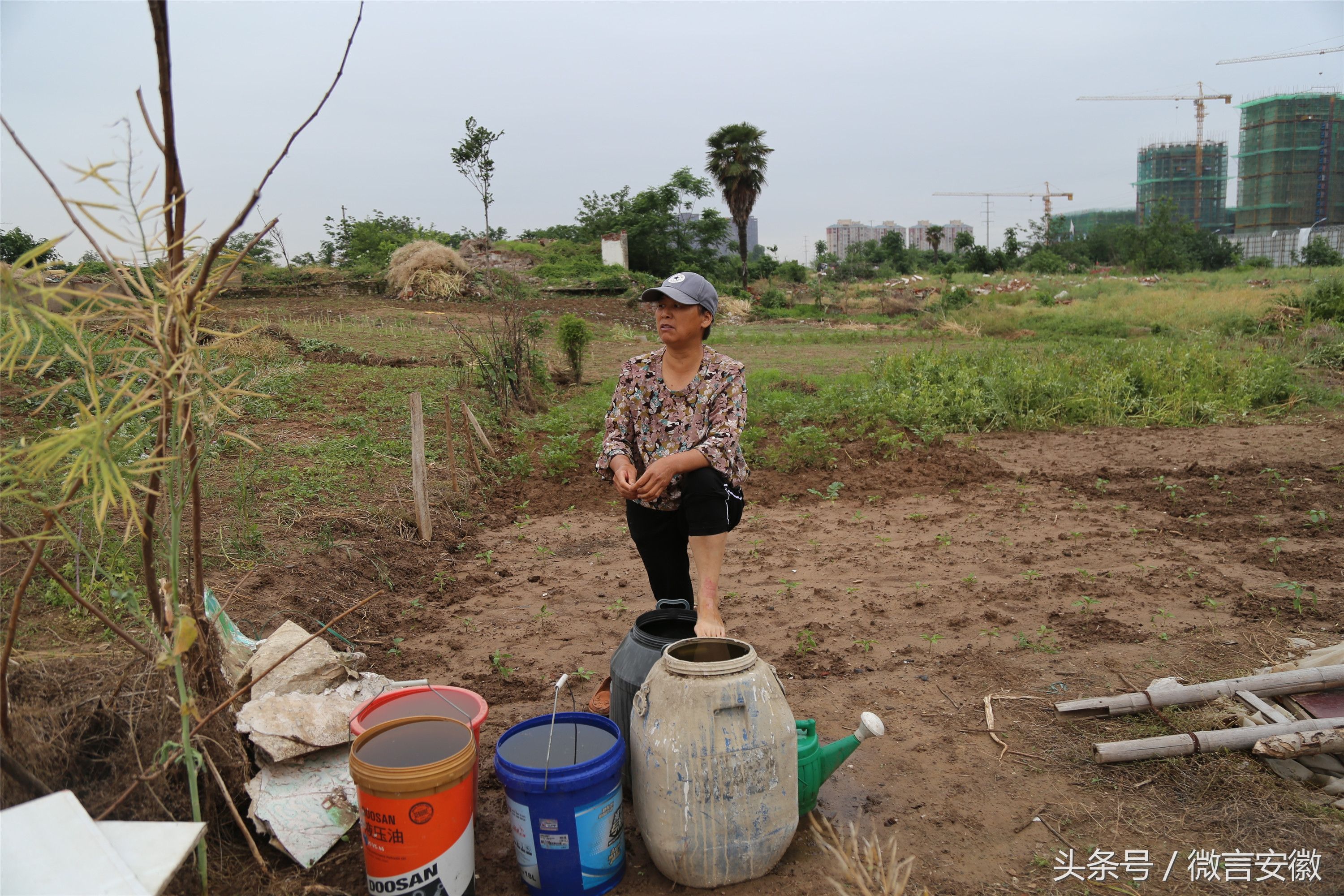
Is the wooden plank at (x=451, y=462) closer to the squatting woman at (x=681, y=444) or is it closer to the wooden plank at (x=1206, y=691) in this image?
the squatting woman at (x=681, y=444)

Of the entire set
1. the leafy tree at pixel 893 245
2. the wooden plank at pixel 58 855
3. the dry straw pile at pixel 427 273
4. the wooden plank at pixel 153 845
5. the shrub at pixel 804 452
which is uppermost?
the leafy tree at pixel 893 245

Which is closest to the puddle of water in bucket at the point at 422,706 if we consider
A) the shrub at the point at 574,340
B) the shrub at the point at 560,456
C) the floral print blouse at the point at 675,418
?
the floral print blouse at the point at 675,418

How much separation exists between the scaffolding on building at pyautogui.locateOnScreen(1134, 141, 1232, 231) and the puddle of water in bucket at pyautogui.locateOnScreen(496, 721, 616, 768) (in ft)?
309

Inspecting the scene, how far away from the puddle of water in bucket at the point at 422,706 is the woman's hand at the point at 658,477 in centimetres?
79

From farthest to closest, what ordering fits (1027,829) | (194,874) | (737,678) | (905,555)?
(905,555), (1027,829), (737,678), (194,874)

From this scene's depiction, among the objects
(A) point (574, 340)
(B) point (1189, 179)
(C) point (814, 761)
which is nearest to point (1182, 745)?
(C) point (814, 761)

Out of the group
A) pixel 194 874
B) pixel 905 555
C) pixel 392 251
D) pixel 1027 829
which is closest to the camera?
pixel 194 874

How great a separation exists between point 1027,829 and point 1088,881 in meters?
0.22

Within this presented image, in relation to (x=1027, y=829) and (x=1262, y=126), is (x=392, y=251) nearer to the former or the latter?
(x=1027, y=829)

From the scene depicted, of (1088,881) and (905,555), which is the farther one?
(905,555)

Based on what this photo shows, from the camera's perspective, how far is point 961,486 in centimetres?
605

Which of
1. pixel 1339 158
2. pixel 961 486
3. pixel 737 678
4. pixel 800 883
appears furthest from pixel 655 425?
pixel 1339 158

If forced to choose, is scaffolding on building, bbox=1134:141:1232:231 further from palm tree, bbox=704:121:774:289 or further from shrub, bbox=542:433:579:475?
shrub, bbox=542:433:579:475

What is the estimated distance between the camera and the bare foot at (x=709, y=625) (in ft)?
7.43
